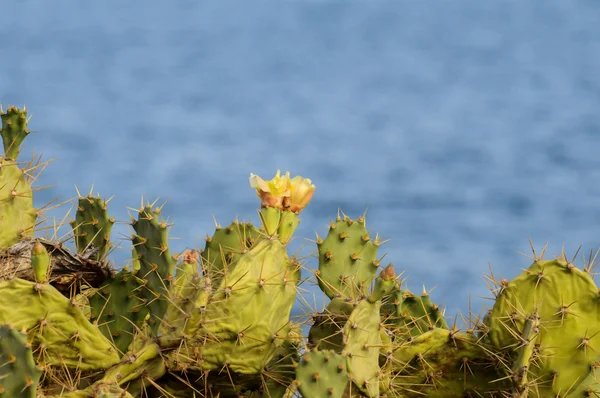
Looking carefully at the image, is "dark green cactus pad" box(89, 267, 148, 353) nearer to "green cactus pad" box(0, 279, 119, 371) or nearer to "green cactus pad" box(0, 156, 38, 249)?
"green cactus pad" box(0, 156, 38, 249)

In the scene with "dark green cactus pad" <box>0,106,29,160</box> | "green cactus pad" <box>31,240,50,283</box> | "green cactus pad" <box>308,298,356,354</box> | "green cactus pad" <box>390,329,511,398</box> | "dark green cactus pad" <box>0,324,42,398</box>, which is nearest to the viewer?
"dark green cactus pad" <box>0,324,42,398</box>

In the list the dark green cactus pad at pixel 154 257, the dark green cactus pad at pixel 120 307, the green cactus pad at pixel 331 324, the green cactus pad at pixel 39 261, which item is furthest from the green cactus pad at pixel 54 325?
the green cactus pad at pixel 331 324

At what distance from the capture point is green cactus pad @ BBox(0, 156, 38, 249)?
3977 mm

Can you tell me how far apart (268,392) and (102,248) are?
117cm

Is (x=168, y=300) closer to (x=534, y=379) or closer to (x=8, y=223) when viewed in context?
(x=8, y=223)

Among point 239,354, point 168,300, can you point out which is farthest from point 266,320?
point 168,300

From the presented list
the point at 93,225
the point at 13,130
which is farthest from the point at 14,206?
the point at 13,130

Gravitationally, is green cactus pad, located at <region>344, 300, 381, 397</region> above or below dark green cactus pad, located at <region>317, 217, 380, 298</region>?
below

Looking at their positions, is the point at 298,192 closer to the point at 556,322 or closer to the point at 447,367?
the point at 447,367

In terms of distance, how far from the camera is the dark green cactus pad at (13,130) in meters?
4.32

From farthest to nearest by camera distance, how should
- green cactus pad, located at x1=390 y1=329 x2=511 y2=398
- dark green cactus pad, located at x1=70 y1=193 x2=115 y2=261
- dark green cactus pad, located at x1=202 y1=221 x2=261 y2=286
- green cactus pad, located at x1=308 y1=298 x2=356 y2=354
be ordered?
dark green cactus pad, located at x1=70 y1=193 x2=115 y2=261
dark green cactus pad, located at x1=202 y1=221 x2=261 y2=286
green cactus pad, located at x1=390 y1=329 x2=511 y2=398
green cactus pad, located at x1=308 y1=298 x2=356 y2=354

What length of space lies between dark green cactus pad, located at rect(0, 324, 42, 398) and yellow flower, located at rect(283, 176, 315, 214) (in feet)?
4.20

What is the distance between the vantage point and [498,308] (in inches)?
144

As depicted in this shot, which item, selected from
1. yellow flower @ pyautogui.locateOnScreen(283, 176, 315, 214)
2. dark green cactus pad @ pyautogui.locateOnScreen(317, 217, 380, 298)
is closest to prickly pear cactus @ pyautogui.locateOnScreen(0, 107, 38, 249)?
yellow flower @ pyautogui.locateOnScreen(283, 176, 315, 214)
